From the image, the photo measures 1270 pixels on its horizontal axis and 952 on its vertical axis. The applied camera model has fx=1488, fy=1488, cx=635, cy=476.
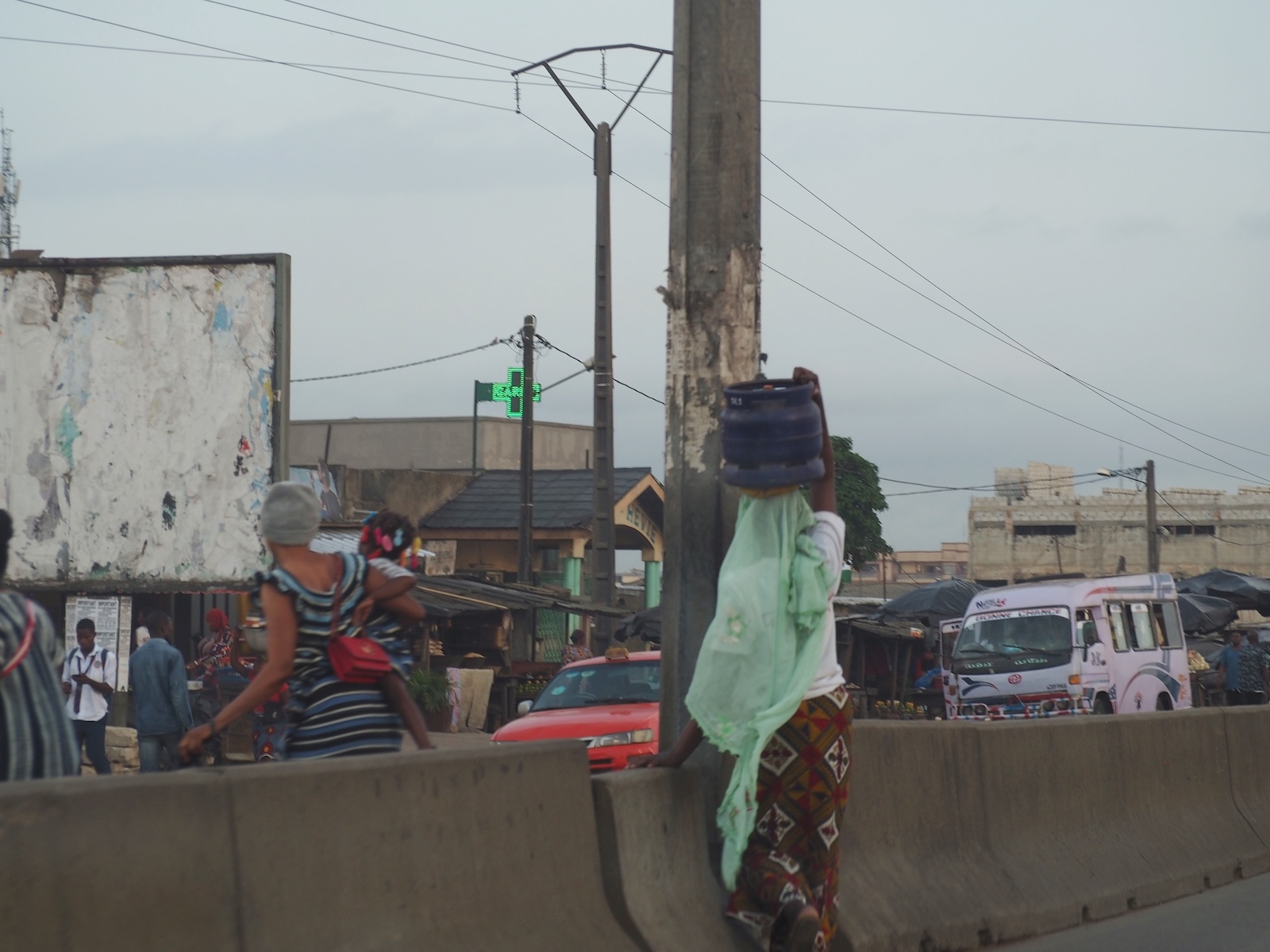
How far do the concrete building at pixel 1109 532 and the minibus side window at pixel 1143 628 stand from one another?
50851 mm

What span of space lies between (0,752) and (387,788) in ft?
3.41

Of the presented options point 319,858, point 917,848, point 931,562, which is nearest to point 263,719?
point 917,848

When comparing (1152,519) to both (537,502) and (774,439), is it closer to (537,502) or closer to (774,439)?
(537,502)

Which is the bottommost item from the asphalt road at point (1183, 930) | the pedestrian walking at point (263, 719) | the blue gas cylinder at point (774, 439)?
the asphalt road at point (1183, 930)

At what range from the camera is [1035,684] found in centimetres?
2092

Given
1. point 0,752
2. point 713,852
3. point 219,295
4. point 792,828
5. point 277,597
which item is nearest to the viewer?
point 0,752

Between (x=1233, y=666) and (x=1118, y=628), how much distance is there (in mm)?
2542

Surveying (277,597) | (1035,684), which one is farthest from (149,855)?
(1035,684)

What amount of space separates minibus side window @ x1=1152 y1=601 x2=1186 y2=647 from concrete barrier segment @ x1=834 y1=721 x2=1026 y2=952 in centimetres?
1689

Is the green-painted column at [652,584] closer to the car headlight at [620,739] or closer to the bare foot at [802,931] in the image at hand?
the car headlight at [620,739]

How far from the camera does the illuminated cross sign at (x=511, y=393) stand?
125 ft

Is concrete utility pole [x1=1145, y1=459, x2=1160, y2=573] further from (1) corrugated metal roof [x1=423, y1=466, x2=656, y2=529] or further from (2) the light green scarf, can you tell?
(2) the light green scarf

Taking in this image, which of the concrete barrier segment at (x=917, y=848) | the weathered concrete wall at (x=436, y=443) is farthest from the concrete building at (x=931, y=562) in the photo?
the concrete barrier segment at (x=917, y=848)

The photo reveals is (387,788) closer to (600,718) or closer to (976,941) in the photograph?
(976,941)
